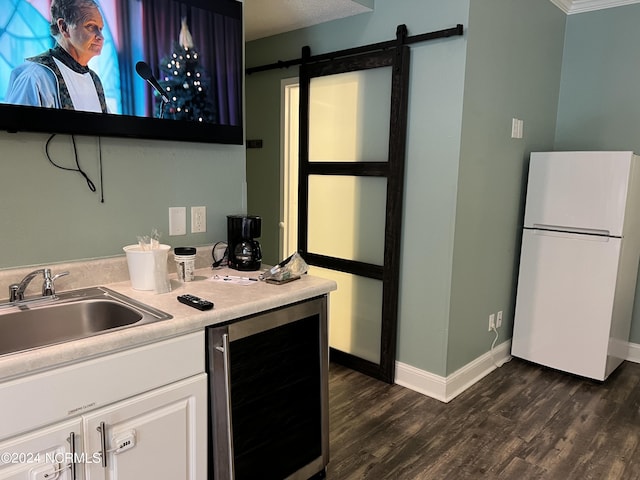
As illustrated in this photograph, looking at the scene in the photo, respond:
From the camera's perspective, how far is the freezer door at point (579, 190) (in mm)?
2900

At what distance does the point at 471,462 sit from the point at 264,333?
130cm

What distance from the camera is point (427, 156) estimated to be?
8.93 feet

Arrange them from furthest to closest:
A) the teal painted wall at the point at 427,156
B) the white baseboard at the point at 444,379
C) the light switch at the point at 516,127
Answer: the light switch at the point at 516,127 < the white baseboard at the point at 444,379 < the teal painted wall at the point at 427,156

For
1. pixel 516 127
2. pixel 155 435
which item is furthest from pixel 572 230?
pixel 155 435

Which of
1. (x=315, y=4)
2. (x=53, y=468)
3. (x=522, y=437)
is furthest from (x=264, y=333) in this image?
(x=315, y=4)

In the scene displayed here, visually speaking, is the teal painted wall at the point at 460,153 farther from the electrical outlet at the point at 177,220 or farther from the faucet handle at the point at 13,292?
the faucet handle at the point at 13,292

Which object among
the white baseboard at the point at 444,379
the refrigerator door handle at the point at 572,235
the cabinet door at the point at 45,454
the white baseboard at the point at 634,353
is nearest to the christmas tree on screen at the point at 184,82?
the cabinet door at the point at 45,454

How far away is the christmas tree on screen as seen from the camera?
190 centimetres

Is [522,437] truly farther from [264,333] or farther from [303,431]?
[264,333]

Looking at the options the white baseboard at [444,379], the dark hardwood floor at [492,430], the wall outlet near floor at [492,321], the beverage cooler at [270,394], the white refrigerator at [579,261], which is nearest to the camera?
the beverage cooler at [270,394]

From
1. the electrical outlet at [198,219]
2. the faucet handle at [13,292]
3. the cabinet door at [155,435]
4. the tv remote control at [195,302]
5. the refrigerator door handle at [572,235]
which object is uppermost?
the electrical outlet at [198,219]

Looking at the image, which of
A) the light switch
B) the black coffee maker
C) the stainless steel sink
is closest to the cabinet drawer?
the stainless steel sink

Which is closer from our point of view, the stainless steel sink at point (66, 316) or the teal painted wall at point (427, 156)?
the stainless steel sink at point (66, 316)

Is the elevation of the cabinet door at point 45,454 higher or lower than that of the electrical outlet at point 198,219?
lower
